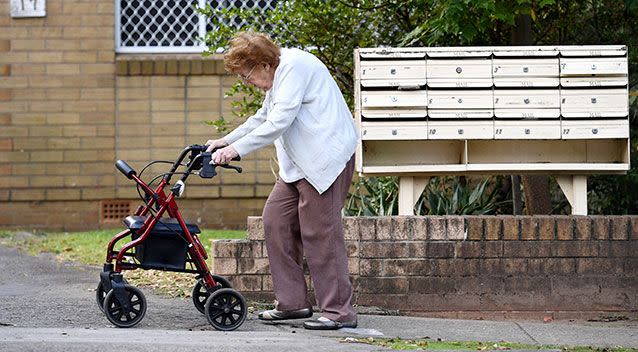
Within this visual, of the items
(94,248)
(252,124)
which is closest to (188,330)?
(252,124)

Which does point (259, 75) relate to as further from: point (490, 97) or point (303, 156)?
point (490, 97)

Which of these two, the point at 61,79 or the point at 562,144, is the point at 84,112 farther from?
the point at 562,144

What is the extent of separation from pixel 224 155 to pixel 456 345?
59.9 inches

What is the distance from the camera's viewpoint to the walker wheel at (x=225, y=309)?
22.5 feet

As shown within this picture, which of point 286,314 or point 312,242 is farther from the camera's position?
point 286,314

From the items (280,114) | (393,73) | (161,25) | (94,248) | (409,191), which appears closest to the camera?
(280,114)

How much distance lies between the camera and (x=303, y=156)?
6969 mm

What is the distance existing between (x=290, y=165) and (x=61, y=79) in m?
6.43

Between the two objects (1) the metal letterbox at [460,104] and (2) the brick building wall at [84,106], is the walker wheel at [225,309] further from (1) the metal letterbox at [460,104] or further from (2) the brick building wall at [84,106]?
(2) the brick building wall at [84,106]

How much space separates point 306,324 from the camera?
23.2 feet

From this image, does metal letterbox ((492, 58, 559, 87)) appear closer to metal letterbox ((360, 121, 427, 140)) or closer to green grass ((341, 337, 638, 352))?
metal letterbox ((360, 121, 427, 140))

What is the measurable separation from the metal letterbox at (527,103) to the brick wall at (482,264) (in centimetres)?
65

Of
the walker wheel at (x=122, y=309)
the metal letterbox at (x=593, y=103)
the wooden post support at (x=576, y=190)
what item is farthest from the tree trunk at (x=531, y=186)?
the walker wheel at (x=122, y=309)

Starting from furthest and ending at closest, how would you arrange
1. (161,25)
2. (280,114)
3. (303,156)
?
(161,25)
(303,156)
(280,114)
